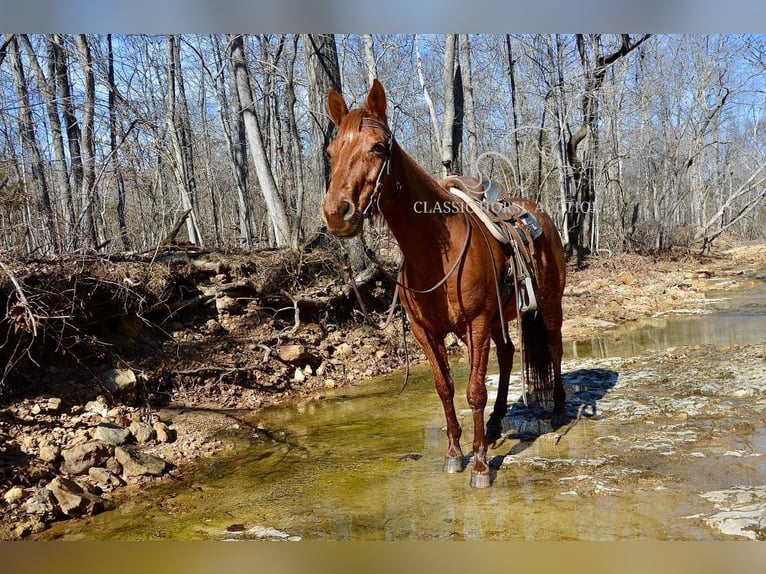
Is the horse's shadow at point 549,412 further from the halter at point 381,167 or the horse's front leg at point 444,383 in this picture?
the halter at point 381,167

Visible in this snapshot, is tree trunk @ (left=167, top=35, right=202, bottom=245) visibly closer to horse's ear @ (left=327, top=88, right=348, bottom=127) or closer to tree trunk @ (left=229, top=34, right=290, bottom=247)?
tree trunk @ (left=229, top=34, right=290, bottom=247)

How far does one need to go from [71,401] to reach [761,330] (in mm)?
8926

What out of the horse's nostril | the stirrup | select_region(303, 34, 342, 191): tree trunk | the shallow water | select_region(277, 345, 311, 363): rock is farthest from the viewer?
select_region(303, 34, 342, 191): tree trunk

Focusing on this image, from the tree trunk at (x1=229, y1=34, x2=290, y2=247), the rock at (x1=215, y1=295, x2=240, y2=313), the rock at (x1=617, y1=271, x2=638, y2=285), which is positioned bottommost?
the rock at (x1=617, y1=271, x2=638, y2=285)

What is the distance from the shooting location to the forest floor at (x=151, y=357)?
13.6ft

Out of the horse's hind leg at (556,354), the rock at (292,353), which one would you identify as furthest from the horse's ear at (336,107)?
the rock at (292,353)

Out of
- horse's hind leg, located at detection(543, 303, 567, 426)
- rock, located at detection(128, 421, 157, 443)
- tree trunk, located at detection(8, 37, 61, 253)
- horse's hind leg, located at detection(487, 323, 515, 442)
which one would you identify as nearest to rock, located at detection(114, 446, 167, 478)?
rock, located at detection(128, 421, 157, 443)

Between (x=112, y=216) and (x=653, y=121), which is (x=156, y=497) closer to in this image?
(x=112, y=216)

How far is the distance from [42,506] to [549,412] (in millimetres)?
4163

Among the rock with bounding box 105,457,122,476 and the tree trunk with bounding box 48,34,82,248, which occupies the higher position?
the tree trunk with bounding box 48,34,82,248

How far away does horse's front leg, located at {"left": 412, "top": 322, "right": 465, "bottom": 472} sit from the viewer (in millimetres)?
3779

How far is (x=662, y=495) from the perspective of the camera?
10.0ft

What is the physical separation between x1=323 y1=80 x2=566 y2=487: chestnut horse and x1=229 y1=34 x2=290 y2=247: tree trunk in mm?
5558
